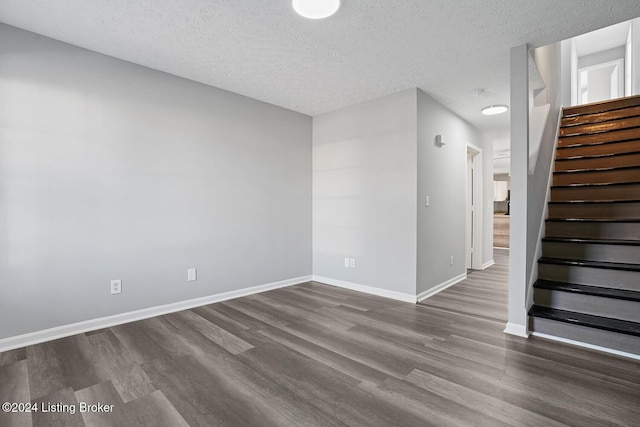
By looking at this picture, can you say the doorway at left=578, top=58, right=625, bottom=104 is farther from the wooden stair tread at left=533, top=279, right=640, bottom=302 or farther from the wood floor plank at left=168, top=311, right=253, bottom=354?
the wood floor plank at left=168, top=311, right=253, bottom=354

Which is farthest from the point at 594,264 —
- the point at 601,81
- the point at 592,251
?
the point at 601,81

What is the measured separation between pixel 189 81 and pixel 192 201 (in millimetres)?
1323

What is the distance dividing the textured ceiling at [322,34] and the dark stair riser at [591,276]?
1994 millimetres

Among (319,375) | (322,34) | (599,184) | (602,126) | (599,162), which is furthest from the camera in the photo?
(602,126)

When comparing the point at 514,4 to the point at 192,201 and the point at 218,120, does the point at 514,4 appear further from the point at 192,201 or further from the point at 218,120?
the point at 192,201

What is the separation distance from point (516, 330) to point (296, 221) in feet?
9.40

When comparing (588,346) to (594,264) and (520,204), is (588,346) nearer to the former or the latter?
(594,264)

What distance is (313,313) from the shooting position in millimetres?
2996

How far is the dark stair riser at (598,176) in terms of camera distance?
3172mm

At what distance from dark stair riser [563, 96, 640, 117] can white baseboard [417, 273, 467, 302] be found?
312cm

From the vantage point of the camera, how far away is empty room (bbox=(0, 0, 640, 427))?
5.70 ft

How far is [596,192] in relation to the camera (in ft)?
10.6

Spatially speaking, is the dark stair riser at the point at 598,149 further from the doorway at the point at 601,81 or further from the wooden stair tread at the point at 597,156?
the doorway at the point at 601,81


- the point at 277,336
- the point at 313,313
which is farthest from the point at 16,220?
the point at 313,313
